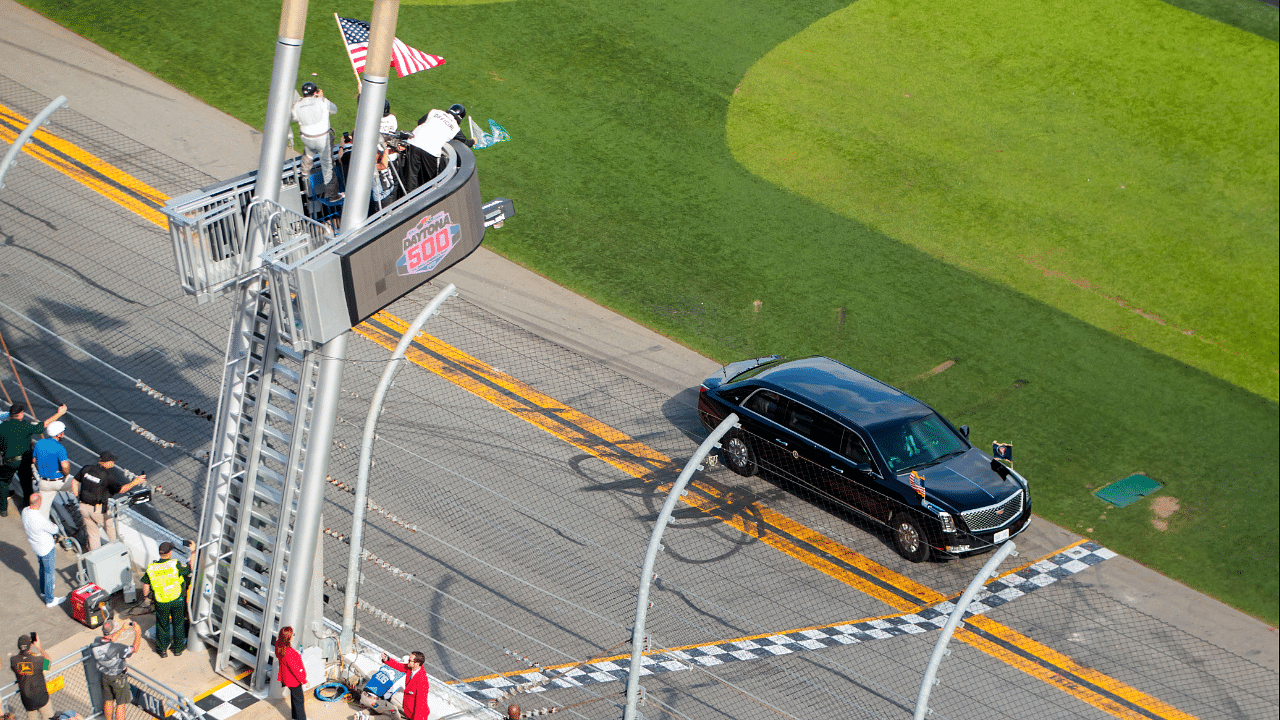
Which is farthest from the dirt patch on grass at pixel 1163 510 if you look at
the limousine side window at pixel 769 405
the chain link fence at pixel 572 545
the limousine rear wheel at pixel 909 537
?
the limousine side window at pixel 769 405

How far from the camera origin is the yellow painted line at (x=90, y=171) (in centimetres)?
2011

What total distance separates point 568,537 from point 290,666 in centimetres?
471

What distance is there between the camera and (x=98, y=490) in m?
13.1

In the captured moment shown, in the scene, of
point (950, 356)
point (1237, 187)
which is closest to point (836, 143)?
point (950, 356)

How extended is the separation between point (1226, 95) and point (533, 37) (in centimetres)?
1364

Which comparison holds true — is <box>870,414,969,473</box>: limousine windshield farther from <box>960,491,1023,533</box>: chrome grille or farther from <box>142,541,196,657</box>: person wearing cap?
<box>142,541,196,657</box>: person wearing cap

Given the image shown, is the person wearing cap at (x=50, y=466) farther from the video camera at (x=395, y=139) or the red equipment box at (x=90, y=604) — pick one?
the video camera at (x=395, y=139)

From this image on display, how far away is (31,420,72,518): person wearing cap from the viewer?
43.2 ft

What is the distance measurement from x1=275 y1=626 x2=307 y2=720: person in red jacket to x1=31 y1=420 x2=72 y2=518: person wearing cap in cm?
374

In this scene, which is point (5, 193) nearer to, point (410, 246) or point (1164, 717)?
point (410, 246)

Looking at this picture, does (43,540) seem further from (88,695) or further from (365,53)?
(365,53)

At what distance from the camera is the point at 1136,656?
47.3ft

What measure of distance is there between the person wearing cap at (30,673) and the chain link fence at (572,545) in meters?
2.54

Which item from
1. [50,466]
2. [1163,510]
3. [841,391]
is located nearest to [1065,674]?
[1163,510]
